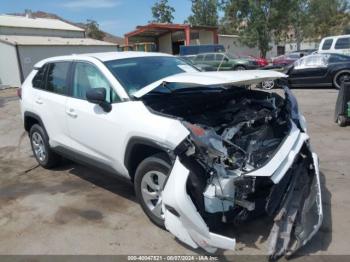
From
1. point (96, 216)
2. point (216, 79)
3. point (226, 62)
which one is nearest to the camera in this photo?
point (216, 79)

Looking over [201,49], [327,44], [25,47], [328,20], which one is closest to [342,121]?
[327,44]

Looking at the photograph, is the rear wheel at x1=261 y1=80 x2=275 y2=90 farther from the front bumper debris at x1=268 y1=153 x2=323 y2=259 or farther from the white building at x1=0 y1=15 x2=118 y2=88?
the white building at x1=0 y1=15 x2=118 y2=88

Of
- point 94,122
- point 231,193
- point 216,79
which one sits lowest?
point 231,193

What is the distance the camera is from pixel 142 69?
5086 mm

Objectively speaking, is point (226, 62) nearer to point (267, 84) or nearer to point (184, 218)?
point (267, 84)

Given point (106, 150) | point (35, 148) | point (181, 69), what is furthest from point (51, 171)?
point (181, 69)

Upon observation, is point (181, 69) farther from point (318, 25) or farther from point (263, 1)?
point (318, 25)

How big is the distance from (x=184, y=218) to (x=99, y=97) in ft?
5.77

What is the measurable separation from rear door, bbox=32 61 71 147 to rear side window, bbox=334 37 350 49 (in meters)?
15.2

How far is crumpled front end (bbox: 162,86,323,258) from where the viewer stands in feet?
11.4

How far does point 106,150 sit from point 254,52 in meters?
46.1

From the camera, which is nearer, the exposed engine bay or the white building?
the exposed engine bay

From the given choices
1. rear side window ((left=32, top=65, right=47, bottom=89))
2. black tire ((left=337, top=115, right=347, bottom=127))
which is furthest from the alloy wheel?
black tire ((left=337, top=115, right=347, bottom=127))

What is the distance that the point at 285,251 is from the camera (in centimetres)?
350
